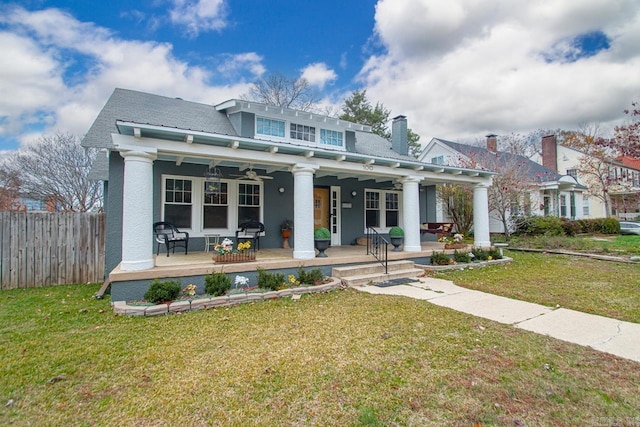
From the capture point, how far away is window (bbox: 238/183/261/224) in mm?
9211

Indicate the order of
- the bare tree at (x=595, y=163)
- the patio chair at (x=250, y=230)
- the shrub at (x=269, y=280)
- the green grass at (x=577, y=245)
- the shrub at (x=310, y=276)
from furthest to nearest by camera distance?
the bare tree at (x=595, y=163) → the green grass at (x=577, y=245) → the patio chair at (x=250, y=230) → the shrub at (x=310, y=276) → the shrub at (x=269, y=280)

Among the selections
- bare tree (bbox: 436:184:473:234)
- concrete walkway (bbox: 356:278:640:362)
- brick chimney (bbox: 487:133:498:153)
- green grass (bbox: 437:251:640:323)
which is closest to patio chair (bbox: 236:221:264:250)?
concrete walkway (bbox: 356:278:640:362)

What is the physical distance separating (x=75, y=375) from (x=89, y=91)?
54.5 ft

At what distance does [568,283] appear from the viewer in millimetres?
→ 6980

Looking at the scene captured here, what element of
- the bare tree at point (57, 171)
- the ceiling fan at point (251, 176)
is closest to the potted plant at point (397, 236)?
the ceiling fan at point (251, 176)

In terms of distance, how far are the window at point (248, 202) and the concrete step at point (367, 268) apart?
3299 millimetres

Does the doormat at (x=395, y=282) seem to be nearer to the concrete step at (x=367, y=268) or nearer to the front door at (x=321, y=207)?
the concrete step at (x=367, y=268)

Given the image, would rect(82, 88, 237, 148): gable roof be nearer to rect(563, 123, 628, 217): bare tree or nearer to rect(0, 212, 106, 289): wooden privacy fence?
rect(0, 212, 106, 289): wooden privacy fence

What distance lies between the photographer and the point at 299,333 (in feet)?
13.5

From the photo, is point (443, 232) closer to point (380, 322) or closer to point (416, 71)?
point (416, 71)

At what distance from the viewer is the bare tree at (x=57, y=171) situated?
15555 millimetres

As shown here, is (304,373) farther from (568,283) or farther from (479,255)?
(479,255)

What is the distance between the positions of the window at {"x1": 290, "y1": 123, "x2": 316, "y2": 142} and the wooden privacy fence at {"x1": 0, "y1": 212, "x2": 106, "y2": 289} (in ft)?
19.8

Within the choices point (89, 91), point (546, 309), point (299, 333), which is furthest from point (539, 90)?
point (89, 91)
